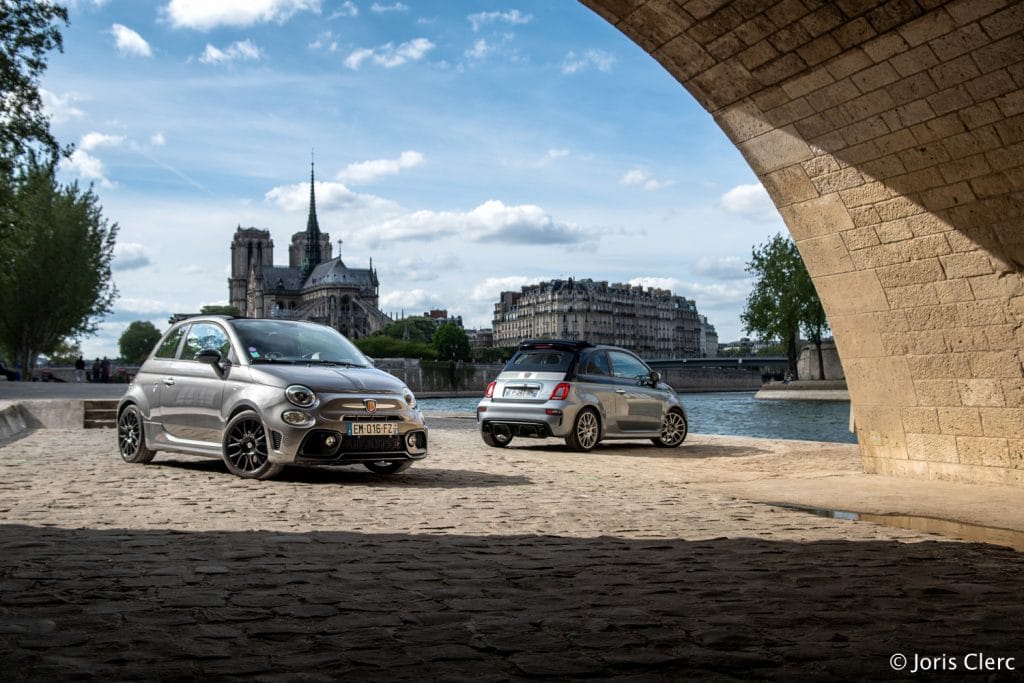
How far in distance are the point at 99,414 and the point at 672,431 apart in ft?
38.9

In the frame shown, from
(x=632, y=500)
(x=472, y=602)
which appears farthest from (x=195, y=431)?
(x=472, y=602)

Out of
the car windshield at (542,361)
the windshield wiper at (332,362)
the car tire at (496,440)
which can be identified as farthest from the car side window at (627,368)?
the windshield wiper at (332,362)

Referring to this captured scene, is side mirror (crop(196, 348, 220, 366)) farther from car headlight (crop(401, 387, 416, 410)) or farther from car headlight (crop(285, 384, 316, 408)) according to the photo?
car headlight (crop(401, 387, 416, 410))

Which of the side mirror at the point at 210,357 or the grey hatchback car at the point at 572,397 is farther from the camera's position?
the grey hatchback car at the point at 572,397

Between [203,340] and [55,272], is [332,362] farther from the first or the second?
[55,272]

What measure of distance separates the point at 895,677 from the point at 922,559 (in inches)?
104

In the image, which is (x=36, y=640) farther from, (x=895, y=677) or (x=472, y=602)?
(x=895, y=677)

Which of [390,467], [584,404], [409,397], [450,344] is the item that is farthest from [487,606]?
[450,344]

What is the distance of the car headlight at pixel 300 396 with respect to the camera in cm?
959

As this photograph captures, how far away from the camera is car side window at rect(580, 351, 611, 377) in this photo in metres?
15.2

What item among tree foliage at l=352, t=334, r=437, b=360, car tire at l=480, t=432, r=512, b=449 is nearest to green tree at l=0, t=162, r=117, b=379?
car tire at l=480, t=432, r=512, b=449

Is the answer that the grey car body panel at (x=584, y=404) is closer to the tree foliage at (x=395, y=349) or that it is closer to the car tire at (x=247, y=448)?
the car tire at (x=247, y=448)

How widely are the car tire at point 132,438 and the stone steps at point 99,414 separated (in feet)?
32.8

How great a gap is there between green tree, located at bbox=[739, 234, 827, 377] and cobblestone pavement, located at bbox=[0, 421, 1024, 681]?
6832 cm
